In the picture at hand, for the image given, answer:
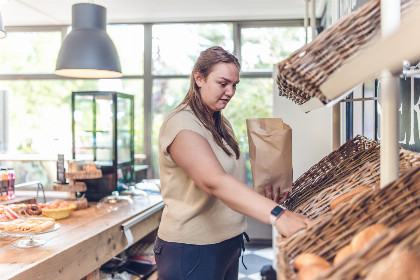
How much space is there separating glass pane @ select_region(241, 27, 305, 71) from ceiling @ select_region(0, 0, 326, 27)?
0.17 meters

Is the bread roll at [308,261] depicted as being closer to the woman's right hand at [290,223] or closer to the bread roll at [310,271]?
the bread roll at [310,271]

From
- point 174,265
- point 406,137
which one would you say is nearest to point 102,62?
point 174,265

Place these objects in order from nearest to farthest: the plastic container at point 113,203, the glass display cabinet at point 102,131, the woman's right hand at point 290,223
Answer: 1. the woman's right hand at point 290,223
2. the plastic container at point 113,203
3. the glass display cabinet at point 102,131

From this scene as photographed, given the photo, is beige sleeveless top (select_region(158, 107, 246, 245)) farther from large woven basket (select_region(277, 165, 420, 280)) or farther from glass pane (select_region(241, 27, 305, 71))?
glass pane (select_region(241, 27, 305, 71))

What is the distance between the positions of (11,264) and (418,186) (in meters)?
1.71

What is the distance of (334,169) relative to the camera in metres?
1.30

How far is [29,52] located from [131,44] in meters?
1.37

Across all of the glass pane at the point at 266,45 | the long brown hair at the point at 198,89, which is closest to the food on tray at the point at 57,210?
the long brown hair at the point at 198,89

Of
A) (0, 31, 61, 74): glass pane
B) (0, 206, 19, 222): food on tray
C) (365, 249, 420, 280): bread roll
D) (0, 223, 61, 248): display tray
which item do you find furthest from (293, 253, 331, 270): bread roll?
(0, 31, 61, 74): glass pane

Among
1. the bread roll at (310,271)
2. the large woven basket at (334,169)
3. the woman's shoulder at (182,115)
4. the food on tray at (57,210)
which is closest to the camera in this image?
the bread roll at (310,271)

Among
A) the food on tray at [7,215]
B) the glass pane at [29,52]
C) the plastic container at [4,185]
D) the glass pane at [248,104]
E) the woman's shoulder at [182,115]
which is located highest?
the glass pane at [29,52]

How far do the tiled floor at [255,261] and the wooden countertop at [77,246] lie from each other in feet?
4.19

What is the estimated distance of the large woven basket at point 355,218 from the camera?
0.71 meters

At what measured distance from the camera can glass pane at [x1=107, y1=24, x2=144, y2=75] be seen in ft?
18.8
